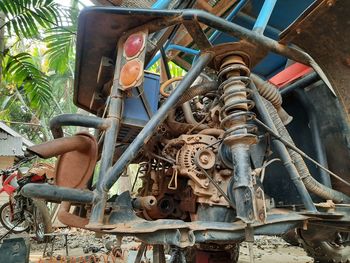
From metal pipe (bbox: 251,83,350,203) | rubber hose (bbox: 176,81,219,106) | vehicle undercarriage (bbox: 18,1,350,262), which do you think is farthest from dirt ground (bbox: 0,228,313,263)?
metal pipe (bbox: 251,83,350,203)

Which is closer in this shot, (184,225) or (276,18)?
(184,225)

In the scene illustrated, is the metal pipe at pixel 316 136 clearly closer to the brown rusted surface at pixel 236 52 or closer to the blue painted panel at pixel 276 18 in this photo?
the brown rusted surface at pixel 236 52

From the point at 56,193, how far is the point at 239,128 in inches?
42.6

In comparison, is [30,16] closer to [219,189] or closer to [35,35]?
[35,35]

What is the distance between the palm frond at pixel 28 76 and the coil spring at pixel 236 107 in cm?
301

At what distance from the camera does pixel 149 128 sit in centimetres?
178

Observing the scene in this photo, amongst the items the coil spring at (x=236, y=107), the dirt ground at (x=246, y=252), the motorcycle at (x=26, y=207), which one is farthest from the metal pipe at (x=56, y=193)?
the motorcycle at (x=26, y=207)

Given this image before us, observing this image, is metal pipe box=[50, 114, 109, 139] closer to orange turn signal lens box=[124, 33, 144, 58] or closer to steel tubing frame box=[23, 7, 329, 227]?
steel tubing frame box=[23, 7, 329, 227]

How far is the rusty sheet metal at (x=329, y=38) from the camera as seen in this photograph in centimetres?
174

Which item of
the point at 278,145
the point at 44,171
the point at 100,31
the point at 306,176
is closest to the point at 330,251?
the point at 306,176

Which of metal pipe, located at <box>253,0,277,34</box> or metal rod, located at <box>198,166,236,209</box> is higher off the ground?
metal pipe, located at <box>253,0,277,34</box>

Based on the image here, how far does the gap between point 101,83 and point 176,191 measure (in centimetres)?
123

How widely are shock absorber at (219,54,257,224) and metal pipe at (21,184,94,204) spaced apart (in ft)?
2.74

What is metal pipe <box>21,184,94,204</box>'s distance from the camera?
1.51m
